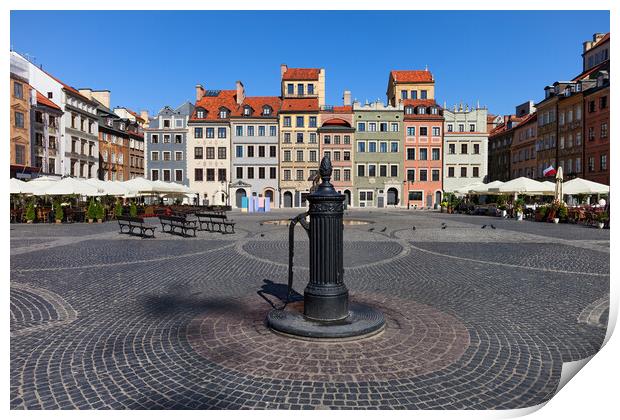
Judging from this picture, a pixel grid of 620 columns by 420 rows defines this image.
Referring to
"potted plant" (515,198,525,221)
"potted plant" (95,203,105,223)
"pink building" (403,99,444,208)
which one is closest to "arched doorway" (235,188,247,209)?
"pink building" (403,99,444,208)

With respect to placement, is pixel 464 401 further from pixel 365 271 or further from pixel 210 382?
pixel 365 271

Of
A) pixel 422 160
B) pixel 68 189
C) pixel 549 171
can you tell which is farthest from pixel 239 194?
pixel 549 171

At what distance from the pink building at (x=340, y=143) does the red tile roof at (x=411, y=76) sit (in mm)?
10885

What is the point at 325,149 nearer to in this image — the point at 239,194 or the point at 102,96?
the point at 239,194

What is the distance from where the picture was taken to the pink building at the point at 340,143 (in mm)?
56781

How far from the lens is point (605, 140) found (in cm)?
3766

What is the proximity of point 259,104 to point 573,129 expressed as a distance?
134 feet

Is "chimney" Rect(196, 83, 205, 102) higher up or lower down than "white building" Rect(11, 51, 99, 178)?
higher up

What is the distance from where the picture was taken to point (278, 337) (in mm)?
5301

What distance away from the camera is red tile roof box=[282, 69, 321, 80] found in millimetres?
59438

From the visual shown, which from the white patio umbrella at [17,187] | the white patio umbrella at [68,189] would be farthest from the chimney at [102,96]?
the white patio umbrella at [68,189]

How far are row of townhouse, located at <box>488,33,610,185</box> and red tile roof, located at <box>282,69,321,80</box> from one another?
3062 cm

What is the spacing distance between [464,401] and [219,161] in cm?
5667

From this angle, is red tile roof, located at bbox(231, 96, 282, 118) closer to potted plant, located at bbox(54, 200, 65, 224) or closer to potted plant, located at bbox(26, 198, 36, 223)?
potted plant, located at bbox(54, 200, 65, 224)
